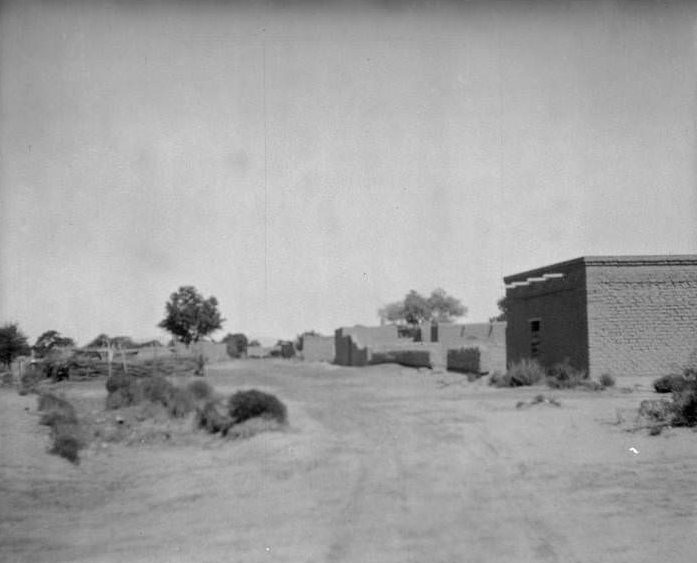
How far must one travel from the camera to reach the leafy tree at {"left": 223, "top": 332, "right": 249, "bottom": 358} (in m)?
81.1

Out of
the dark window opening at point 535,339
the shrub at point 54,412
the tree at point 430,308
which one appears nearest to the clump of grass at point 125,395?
the shrub at point 54,412

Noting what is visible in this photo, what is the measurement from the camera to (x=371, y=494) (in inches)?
371

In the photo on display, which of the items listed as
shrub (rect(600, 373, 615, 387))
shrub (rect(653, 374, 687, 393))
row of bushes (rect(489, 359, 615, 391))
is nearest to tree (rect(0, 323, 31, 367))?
row of bushes (rect(489, 359, 615, 391))

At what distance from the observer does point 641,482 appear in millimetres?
9898

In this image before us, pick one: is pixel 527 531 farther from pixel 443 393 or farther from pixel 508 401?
pixel 443 393

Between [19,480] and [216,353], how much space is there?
55907 mm

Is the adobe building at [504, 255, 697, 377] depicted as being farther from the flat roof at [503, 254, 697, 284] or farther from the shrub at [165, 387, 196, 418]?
the shrub at [165, 387, 196, 418]

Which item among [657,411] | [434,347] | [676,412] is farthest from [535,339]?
[676,412]

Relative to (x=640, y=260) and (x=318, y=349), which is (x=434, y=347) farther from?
(x=318, y=349)

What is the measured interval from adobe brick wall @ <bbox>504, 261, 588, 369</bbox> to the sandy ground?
322 inches

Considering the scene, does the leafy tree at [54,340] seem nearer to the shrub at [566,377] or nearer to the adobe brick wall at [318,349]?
the adobe brick wall at [318,349]

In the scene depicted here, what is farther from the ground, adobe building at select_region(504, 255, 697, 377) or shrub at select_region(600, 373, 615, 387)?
adobe building at select_region(504, 255, 697, 377)

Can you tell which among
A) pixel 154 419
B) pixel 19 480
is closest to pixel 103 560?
pixel 19 480

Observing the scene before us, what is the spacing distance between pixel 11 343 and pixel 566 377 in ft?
96.6
